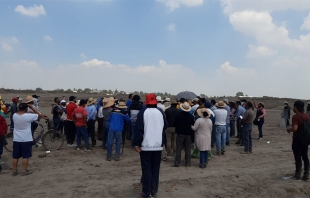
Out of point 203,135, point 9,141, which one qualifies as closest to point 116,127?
point 203,135

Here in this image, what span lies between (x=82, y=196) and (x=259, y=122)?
35.3ft

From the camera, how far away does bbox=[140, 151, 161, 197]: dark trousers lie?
6113mm

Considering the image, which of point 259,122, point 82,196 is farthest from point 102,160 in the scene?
point 259,122

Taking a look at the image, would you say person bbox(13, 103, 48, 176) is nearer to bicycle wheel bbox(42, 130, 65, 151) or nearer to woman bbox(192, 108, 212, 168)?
→ bicycle wheel bbox(42, 130, 65, 151)

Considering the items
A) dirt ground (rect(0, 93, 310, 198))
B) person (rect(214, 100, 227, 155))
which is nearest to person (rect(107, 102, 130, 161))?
dirt ground (rect(0, 93, 310, 198))

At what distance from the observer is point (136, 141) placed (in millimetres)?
6082

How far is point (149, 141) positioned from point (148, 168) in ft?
1.89

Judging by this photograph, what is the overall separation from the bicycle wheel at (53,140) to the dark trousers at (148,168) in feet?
20.2

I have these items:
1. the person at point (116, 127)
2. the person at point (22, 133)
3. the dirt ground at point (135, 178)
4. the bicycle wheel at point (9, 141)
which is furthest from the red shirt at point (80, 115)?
the person at point (22, 133)

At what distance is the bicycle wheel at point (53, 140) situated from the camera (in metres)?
11.2

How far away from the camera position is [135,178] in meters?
7.94

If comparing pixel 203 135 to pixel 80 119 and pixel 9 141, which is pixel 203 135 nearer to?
pixel 80 119

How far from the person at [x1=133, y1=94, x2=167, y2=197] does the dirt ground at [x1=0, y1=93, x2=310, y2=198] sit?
0.72 meters

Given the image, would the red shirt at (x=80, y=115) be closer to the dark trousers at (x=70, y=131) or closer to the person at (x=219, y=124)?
the dark trousers at (x=70, y=131)
